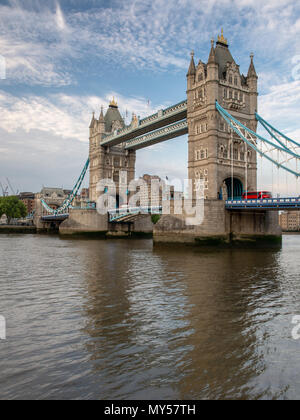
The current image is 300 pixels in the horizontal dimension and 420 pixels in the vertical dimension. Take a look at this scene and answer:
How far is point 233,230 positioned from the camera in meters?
27.7

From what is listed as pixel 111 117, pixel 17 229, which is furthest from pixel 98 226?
pixel 17 229

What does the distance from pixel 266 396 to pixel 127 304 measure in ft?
16.4

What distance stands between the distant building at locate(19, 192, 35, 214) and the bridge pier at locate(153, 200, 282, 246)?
335 feet

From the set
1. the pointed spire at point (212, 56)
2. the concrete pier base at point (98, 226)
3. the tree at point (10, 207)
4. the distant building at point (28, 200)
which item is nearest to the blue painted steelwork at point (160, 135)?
the pointed spire at point (212, 56)

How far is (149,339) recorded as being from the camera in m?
6.27

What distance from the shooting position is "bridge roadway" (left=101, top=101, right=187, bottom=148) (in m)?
34.5

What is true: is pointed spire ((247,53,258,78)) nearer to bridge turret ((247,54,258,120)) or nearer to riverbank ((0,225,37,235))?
bridge turret ((247,54,258,120))

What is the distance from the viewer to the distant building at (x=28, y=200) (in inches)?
4855

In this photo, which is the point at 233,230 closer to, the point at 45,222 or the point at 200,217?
the point at 200,217

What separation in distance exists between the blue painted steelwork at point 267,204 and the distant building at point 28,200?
345 feet

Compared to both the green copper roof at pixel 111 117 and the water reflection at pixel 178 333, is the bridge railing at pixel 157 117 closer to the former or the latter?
the green copper roof at pixel 111 117

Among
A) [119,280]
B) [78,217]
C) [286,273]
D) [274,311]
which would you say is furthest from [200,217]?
[78,217]

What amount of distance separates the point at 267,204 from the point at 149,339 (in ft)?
66.2

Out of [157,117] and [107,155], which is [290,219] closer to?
[107,155]
